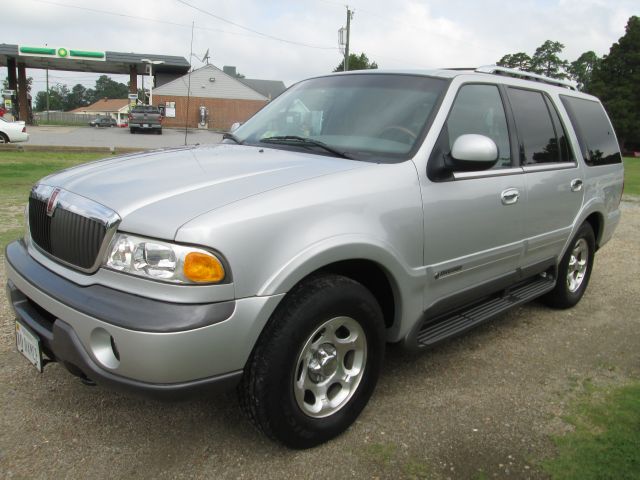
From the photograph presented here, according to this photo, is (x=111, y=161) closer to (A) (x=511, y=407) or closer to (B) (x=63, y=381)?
(B) (x=63, y=381)

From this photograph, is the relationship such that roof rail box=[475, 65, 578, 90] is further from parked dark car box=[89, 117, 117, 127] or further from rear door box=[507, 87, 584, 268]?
parked dark car box=[89, 117, 117, 127]

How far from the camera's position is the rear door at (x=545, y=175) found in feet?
12.1

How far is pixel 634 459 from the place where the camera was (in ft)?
8.44

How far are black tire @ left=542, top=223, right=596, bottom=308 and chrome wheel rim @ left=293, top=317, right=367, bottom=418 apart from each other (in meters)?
2.54

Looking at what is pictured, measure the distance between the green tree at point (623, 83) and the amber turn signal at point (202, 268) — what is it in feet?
154

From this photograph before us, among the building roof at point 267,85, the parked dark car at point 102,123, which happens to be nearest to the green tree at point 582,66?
the building roof at point 267,85

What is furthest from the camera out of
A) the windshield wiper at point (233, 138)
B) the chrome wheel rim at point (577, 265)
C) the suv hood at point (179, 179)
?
the chrome wheel rim at point (577, 265)

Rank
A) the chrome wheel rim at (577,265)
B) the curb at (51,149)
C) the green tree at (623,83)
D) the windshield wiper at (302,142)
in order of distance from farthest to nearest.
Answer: the green tree at (623,83) < the curb at (51,149) < the chrome wheel rim at (577,265) < the windshield wiper at (302,142)

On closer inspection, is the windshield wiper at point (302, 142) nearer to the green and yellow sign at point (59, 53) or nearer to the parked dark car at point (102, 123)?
the green and yellow sign at point (59, 53)

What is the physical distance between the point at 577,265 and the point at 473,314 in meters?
1.94

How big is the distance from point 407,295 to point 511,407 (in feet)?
3.05

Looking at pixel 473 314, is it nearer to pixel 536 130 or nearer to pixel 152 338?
pixel 536 130

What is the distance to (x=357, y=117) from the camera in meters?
3.25

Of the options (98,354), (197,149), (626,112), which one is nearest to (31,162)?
(197,149)
